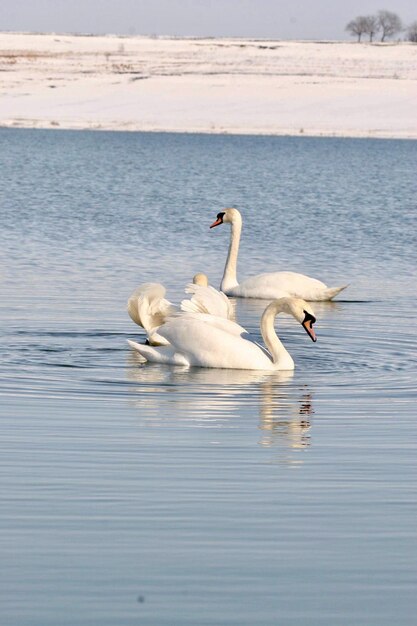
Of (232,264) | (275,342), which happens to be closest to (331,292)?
(232,264)

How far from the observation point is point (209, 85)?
3548 inches

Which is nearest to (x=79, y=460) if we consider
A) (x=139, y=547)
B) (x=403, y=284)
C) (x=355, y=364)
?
(x=139, y=547)

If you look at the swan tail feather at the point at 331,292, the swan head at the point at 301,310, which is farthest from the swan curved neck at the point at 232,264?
the swan head at the point at 301,310

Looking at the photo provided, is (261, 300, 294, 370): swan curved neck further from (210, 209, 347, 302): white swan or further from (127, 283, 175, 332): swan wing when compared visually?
(210, 209, 347, 302): white swan

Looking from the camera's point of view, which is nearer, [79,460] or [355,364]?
[79,460]

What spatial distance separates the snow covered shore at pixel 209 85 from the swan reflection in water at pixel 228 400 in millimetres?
66597

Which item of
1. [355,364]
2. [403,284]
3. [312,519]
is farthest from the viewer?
[403,284]

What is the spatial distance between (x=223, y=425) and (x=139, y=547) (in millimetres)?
2782

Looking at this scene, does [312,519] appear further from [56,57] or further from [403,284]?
[56,57]

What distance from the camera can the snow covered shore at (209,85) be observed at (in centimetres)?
7994

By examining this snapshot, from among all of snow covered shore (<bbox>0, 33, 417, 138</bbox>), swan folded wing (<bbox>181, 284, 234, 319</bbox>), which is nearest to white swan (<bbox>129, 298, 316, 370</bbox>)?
swan folded wing (<bbox>181, 284, 234, 319</bbox>)

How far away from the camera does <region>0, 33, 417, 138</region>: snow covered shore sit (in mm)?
79938

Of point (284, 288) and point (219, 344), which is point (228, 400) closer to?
point (219, 344)

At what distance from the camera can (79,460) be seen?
7.32 m
